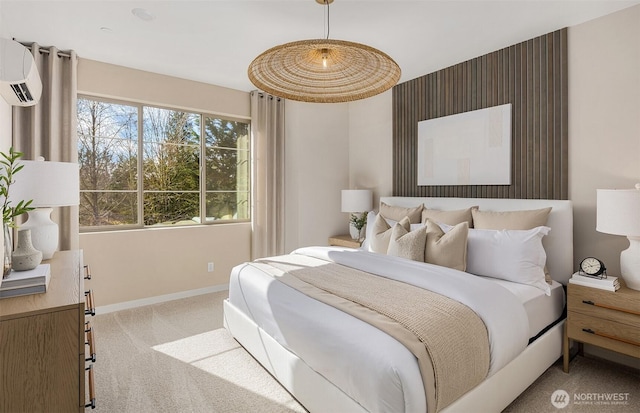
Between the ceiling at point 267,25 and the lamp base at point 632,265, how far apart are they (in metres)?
1.72

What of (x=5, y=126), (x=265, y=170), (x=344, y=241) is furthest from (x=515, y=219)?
(x=5, y=126)

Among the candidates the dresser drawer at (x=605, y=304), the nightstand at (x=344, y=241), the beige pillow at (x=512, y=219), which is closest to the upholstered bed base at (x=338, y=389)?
the dresser drawer at (x=605, y=304)

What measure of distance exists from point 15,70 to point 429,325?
9.36ft

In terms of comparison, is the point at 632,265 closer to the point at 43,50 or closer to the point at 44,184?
the point at 44,184

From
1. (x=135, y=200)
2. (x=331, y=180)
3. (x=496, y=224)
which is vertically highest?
(x=331, y=180)

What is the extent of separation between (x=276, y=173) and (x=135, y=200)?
1684mm

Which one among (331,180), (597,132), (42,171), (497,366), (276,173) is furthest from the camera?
(331,180)

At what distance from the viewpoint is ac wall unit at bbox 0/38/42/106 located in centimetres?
204

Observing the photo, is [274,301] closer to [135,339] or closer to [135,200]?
[135,339]

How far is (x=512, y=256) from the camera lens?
2.42 meters

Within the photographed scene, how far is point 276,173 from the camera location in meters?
4.42

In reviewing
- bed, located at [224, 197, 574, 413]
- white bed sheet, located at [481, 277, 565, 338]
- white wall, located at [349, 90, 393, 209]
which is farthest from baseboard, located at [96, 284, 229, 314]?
white bed sheet, located at [481, 277, 565, 338]

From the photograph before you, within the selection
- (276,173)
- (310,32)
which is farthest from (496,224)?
(276,173)

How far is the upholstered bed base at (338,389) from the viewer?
1593 millimetres
